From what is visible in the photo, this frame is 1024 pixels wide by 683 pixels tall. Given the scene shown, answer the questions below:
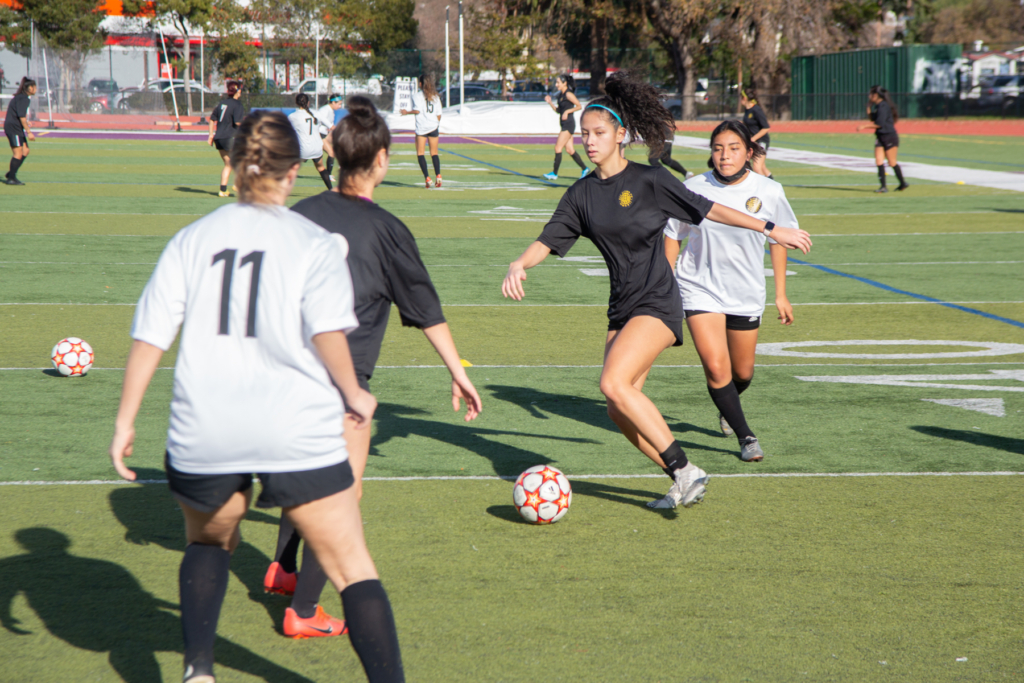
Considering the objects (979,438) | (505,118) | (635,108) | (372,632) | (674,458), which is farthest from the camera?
(505,118)

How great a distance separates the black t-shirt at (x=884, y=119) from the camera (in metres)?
20.4

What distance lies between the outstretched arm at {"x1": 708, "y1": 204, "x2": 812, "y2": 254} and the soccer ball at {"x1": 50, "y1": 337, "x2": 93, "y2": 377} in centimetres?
508

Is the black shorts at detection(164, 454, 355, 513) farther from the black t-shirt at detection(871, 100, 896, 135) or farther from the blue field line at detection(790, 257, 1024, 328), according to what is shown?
the black t-shirt at detection(871, 100, 896, 135)

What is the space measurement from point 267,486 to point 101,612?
1.71 meters

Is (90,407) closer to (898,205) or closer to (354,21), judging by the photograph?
(898,205)

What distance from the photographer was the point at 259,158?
2809mm

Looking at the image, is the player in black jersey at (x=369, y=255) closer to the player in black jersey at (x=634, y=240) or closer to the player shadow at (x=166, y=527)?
the player shadow at (x=166, y=527)

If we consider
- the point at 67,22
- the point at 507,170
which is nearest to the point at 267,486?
the point at 507,170

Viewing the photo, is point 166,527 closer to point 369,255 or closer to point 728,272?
point 369,255

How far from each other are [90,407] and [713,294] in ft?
14.1

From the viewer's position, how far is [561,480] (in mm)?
5039

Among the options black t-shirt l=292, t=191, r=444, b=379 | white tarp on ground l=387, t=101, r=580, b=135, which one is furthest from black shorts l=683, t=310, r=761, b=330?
white tarp on ground l=387, t=101, r=580, b=135

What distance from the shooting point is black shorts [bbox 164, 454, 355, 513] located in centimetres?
278

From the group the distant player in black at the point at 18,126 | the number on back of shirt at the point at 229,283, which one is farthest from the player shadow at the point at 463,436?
the distant player in black at the point at 18,126
